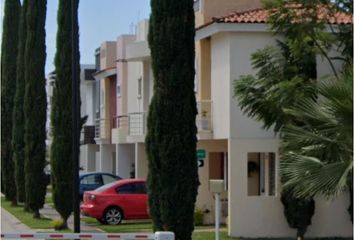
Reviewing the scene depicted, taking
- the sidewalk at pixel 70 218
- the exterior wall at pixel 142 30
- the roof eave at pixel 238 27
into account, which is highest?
the exterior wall at pixel 142 30

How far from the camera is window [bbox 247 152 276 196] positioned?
2403 centimetres

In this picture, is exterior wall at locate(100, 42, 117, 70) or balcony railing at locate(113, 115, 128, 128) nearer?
Result: balcony railing at locate(113, 115, 128, 128)

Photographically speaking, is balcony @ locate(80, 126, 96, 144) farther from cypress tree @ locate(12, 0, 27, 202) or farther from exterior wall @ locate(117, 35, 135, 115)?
cypress tree @ locate(12, 0, 27, 202)

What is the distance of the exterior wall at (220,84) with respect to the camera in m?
23.0

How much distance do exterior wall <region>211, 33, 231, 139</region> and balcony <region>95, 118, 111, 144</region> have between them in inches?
772

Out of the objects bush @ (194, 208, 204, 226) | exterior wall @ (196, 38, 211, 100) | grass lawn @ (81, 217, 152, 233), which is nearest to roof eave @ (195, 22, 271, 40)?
exterior wall @ (196, 38, 211, 100)

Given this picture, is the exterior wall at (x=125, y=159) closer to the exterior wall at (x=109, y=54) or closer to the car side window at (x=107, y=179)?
the car side window at (x=107, y=179)

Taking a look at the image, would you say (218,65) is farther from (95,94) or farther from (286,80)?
(95,94)

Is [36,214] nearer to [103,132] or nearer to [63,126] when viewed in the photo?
[63,126]

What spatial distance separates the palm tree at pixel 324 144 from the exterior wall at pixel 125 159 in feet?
87.4

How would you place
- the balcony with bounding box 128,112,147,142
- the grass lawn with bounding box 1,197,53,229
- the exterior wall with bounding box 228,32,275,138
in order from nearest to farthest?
the exterior wall with bounding box 228,32,275,138, the grass lawn with bounding box 1,197,53,229, the balcony with bounding box 128,112,147,142

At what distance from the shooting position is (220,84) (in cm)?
2384

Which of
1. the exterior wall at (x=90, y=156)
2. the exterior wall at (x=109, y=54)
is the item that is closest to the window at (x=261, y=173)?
the exterior wall at (x=109, y=54)

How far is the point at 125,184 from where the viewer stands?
27562 millimetres
